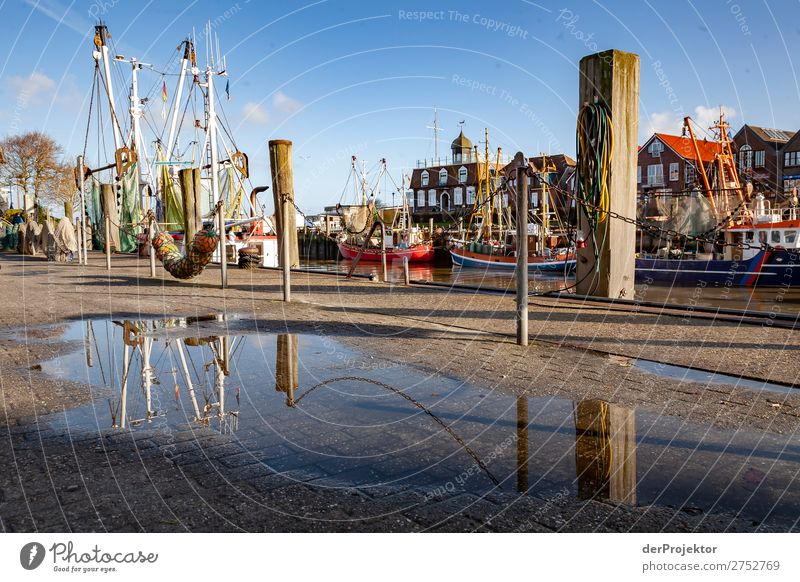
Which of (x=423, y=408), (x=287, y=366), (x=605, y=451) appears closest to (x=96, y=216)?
(x=287, y=366)

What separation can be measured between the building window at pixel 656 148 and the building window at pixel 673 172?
1.87m

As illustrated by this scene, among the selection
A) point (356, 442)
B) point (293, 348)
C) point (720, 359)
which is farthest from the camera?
point (293, 348)

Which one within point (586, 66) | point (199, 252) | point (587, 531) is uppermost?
point (586, 66)

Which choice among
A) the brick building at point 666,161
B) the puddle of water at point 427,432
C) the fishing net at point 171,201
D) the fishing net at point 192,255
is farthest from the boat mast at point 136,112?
the brick building at point 666,161

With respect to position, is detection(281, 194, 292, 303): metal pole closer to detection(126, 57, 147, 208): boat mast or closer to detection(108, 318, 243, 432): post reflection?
detection(108, 318, 243, 432): post reflection

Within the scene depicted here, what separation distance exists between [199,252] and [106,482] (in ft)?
40.6

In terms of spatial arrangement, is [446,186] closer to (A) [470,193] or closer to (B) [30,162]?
(A) [470,193]

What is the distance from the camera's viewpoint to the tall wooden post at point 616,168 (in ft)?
36.3

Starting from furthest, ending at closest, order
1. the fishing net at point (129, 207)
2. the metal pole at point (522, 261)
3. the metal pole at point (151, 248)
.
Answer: the fishing net at point (129, 207) → the metal pole at point (151, 248) → the metal pole at point (522, 261)

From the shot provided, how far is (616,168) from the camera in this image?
36.3ft

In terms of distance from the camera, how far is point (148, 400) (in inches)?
220

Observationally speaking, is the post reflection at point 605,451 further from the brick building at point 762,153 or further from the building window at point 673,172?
the brick building at point 762,153
